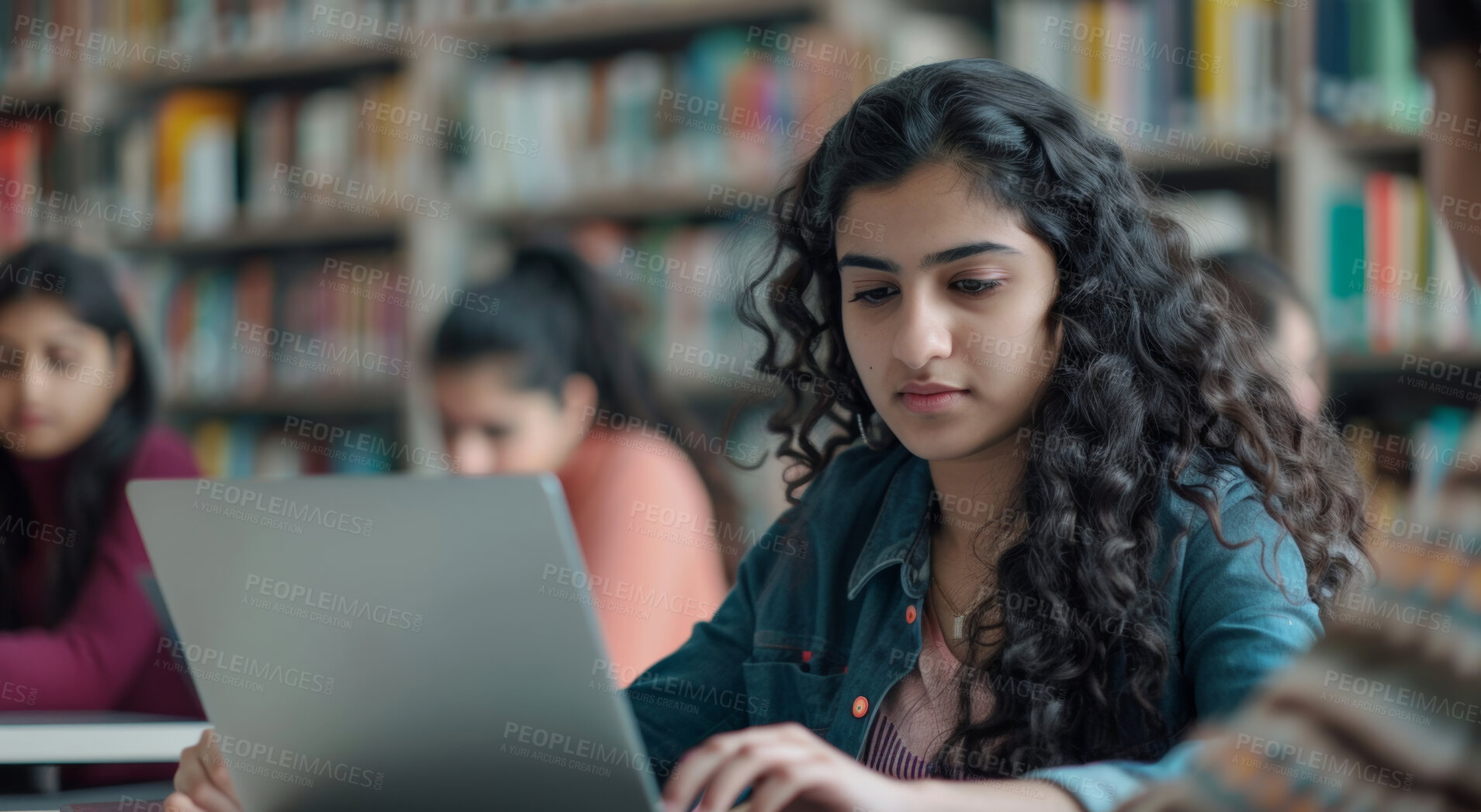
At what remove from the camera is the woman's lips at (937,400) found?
39.4 inches

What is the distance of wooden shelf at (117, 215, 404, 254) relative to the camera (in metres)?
3.01

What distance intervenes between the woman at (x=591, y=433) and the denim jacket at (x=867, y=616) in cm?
64

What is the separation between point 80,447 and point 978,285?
1601 millimetres

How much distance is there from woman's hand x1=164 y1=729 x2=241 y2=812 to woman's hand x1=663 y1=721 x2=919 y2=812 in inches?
16.3

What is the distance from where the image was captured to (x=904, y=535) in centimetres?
112

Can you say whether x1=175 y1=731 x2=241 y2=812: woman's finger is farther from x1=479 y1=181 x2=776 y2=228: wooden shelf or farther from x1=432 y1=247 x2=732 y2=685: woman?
x1=479 y1=181 x2=776 y2=228: wooden shelf

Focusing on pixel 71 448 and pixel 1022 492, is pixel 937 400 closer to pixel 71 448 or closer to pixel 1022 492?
pixel 1022 492

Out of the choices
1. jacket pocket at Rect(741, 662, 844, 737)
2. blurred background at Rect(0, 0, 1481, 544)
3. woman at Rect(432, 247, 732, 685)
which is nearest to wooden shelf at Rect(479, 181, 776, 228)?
blurred background at Rect(0, 0, 1481, 544)

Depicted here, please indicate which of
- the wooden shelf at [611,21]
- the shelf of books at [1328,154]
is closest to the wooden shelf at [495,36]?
the wooden shelf at [611,21]

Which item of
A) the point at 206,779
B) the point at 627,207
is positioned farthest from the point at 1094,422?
the point at 627,207

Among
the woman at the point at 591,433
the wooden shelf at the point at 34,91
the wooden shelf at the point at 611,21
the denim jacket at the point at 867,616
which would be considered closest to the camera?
the denim jacket at the point at 867,616

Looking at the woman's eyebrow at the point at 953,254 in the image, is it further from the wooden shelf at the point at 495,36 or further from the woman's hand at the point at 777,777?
the wooden shelf at the point at 495,36

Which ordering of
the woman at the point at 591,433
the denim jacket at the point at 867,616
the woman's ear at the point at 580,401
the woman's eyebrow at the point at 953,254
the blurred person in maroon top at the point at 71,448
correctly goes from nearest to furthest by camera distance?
the denim jacket at the point at 867,616 → the woman's eyebrow at the point at 953,254 → the blurred person in maroon top at the point at 71,448 → the woman at the point at 591,433 → the woman's ear at the point at 580,401

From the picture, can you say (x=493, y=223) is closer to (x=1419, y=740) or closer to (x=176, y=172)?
(x=176, y=172)
